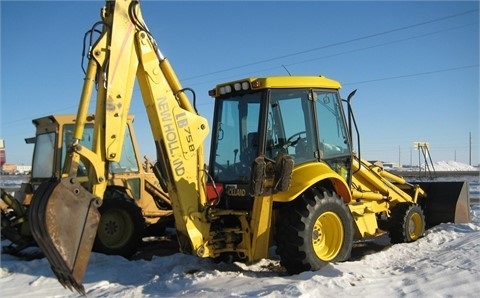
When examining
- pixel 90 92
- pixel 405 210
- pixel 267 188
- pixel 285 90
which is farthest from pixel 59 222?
pixel 405 210

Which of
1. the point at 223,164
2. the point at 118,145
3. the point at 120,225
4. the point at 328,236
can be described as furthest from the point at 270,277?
the point at 120,225

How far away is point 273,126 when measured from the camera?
6.21m

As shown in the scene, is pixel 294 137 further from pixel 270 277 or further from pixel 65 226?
pixel 65 226

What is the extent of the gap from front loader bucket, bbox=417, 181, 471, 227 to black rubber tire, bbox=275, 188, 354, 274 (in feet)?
12.3

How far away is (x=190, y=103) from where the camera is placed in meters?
5.97

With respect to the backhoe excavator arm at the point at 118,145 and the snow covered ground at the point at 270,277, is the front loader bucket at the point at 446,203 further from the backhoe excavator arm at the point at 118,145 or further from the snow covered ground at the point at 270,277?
the backhoe excavator arm at the point at 118,145

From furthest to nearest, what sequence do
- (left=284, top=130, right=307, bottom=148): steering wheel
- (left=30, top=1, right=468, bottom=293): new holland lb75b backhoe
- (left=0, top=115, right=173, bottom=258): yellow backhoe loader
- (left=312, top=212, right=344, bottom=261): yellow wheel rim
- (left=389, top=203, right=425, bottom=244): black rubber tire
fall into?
(left=389, top=203, right=425, bottom=244): black rubber tire, (left=0, top=115, right=173, bottom=258): yellow backhoe loader, (left=284, top=130, right=307, bottom=148): steering wheel, (left=312, top=212, right=344, bottom=261): yellow wheel rim, (left=30, top=1, right=468, bottom=293): new holland lb75b backhoe

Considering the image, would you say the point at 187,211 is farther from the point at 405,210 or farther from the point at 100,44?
the point at 405,210

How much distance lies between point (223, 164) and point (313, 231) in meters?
1.54

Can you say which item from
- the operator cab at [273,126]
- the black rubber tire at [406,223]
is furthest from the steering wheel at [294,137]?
the black rubber tire at [406,223]

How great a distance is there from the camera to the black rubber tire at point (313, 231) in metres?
5.66

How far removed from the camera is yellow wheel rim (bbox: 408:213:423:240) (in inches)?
332

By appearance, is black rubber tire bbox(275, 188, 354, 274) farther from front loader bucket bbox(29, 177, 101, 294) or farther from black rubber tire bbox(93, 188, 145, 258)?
black rubber tire bbox(93, 188, 145, 258)

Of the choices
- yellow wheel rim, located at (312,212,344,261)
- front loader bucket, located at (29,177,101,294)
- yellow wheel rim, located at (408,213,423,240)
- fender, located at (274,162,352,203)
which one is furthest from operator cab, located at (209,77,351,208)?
yellow wheel rim, located at (408,213,423,240)
